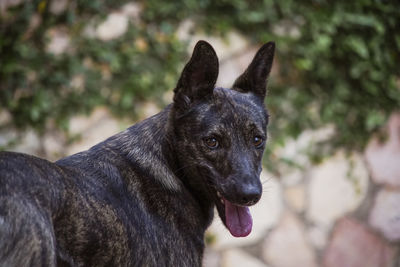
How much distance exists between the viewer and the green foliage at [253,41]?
4488mm

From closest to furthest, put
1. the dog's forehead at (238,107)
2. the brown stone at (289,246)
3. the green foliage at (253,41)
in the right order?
1. the dog's forehead at (238,107)
2. the green foliage at (253,41)
3. the brown stone at (289,246)

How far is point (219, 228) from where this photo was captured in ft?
14.9

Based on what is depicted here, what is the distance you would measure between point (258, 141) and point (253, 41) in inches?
99.1

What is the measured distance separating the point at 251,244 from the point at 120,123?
1.66 m

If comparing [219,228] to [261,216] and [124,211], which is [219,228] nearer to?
[261,216]

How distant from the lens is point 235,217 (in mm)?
2463

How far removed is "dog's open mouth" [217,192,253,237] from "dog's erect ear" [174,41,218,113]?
0.51m

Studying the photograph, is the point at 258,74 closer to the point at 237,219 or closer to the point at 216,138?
the point at 216,138

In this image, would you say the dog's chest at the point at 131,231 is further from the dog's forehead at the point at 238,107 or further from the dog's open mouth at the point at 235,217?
the dog's forehead at the point at 238,107

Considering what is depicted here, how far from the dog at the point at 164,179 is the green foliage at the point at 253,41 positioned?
80.4 inches

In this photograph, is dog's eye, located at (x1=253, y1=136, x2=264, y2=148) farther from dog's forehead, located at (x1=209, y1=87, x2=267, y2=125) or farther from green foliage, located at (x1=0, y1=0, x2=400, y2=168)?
green foliage, located at (x1=0, y1=0, x2=400, y2=168)

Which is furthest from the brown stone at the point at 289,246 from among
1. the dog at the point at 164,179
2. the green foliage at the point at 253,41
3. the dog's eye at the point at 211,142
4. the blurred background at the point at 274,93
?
the dog's eye at the point at 211,142

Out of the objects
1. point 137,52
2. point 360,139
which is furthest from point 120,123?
point 360,139

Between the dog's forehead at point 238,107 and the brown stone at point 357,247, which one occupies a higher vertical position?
the dog's forehead at point 238,107
